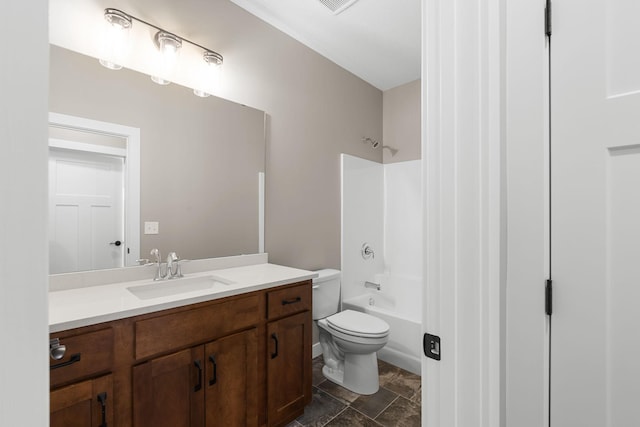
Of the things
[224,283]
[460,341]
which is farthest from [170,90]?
[460,341]

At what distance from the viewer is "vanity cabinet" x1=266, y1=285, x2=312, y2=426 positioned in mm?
1567

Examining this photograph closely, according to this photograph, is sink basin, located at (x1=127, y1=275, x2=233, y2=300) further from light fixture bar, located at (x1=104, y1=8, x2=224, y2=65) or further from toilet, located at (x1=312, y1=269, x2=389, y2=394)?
light fixture bar, located at (x1=104, y1=8, x2=224, y2=65)

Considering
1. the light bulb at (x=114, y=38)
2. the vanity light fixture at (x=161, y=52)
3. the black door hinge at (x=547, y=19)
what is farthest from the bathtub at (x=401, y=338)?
the light bulb at (x=114, y=38)

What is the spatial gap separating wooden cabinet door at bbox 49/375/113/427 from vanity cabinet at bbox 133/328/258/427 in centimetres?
9

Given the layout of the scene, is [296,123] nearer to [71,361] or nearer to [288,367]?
[288,367]

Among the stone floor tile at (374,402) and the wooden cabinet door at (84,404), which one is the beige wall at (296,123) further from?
the wooden cabinet door at (84,404)

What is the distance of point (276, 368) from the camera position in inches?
62.6

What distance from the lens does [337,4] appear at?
1.99m

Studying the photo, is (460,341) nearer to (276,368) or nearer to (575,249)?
(575,249)

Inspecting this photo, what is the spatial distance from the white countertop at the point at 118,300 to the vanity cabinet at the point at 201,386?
220mm

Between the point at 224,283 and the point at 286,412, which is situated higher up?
the point at 224,283

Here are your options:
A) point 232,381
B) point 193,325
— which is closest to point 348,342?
point 232,381

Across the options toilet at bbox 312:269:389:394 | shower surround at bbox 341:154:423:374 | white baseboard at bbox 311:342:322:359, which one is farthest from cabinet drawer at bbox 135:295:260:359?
shower surround at bbox 341:154:423:374

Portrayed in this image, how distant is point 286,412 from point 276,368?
0.95 ft
